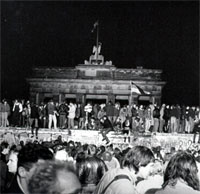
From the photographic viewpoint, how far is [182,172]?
13.0 ft

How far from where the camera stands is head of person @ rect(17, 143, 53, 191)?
2471 mm

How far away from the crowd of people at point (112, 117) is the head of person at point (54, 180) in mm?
22754

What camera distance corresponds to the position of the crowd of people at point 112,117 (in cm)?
2553

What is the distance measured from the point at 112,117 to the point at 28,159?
23.5 metres

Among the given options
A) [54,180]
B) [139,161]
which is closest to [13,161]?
[139,161]

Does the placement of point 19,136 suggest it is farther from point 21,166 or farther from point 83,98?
point 21,166

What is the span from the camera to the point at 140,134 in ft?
80.1

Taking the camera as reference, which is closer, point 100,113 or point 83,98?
point 100,113

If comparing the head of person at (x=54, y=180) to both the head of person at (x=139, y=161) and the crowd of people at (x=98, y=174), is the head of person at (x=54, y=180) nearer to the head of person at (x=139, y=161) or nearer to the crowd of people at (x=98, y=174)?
the crowd of people at (x=98, y=174)

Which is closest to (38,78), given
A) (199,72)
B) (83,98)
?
(83,98)

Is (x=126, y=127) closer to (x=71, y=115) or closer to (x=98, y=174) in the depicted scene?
(x=71, y=115)

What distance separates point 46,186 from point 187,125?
24956mm

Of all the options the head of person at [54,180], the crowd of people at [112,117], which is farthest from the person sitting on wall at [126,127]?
the head of person at [54,180]

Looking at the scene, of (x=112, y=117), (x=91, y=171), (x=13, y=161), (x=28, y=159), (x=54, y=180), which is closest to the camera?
(x=54, y=180)
